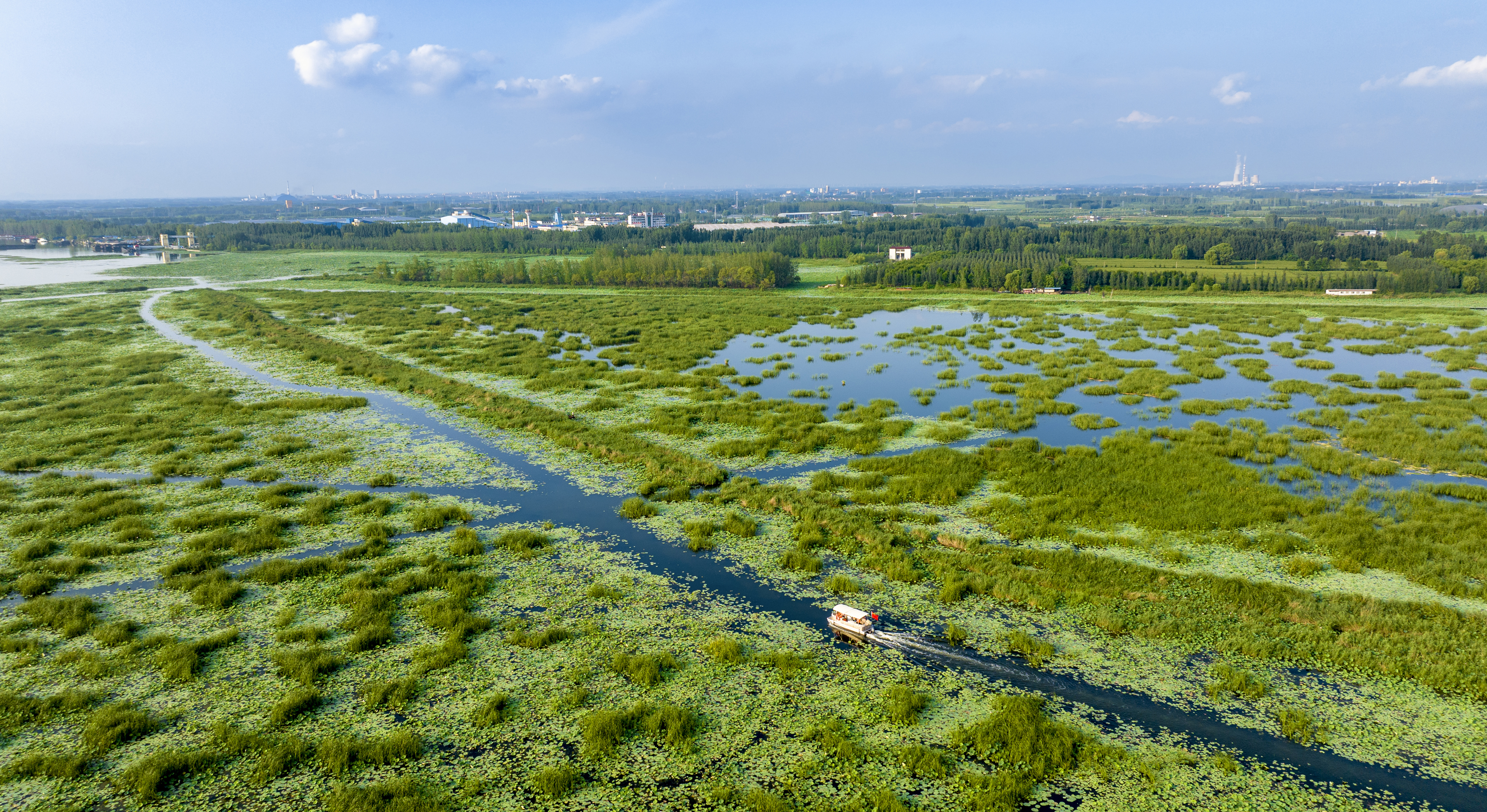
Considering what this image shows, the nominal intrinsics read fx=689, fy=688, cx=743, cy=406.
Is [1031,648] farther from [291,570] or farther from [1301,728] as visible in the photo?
[291,570]

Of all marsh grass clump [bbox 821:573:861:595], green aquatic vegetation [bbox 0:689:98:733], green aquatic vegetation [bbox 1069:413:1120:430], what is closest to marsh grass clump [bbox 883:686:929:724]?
marsh grass clump [bbox 821:573:861:595]

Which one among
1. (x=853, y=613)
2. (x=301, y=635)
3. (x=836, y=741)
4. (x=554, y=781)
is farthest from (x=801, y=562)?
(x=301, y=635)

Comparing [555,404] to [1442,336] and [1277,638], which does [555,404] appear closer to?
[1277,638]

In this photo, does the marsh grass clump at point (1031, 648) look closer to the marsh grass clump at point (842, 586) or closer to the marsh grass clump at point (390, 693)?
the marsh grass clump at point (842, 586)

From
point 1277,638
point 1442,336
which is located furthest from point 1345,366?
point 1277,638

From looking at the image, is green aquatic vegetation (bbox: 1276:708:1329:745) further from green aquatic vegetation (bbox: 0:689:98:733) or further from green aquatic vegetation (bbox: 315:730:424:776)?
green aquatic vegetation (bbox: 0:689:98:733)

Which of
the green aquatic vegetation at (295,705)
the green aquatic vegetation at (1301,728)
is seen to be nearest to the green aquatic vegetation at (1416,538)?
the green aquatic vegetation at (1301,728)
